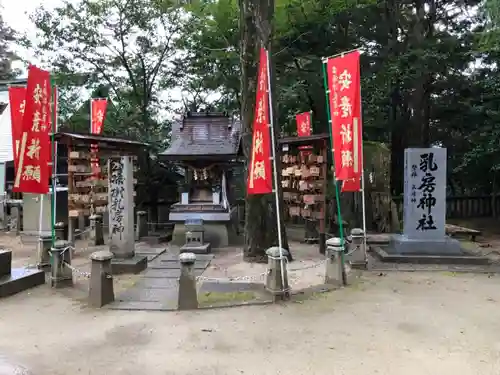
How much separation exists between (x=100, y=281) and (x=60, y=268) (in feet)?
5.02

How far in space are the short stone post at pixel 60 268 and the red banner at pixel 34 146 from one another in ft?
3.34

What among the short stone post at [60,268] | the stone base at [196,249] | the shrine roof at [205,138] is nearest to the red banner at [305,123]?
the shrine roof at [205,138]

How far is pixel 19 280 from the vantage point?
281 inches

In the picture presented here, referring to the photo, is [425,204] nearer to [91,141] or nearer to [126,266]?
[126,266]

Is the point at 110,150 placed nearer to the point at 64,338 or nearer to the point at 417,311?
the point at 64,338

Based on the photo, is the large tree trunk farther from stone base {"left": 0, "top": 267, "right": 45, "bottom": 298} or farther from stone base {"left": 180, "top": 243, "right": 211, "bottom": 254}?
stone base {"left": 0, "top": 267, "right": 45, "bottom": 298}

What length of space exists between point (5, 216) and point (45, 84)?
10481mm

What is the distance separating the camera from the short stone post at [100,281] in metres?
6.27

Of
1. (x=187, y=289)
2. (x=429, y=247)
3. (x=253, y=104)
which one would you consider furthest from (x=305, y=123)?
(x=187, y=289)

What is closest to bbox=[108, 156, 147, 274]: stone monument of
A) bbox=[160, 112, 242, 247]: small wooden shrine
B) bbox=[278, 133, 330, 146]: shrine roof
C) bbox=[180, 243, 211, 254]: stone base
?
bbox=[180, 243, 211, 254]: stone base

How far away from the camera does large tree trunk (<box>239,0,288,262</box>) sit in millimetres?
9016

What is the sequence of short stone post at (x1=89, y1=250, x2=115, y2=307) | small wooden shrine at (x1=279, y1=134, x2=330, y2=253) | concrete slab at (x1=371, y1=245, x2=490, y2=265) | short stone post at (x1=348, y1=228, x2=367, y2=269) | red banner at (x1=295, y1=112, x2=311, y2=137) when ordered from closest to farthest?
short stone post at (x1=89, y1=250, x2=115, y2=307)
short stone post at (x1=348, y1=228, x2=367, y2=269)
concrete slab at (x1=371, y1=245, x2=490, y2=265)
small wooden shrine at (x1=279, y1=134, x2=330, y2=253)
red banner at (x1=295, y1=112, x2=311, y2=137)

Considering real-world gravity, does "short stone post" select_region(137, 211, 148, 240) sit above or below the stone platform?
above

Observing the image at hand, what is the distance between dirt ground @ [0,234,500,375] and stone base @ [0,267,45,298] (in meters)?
0.27
